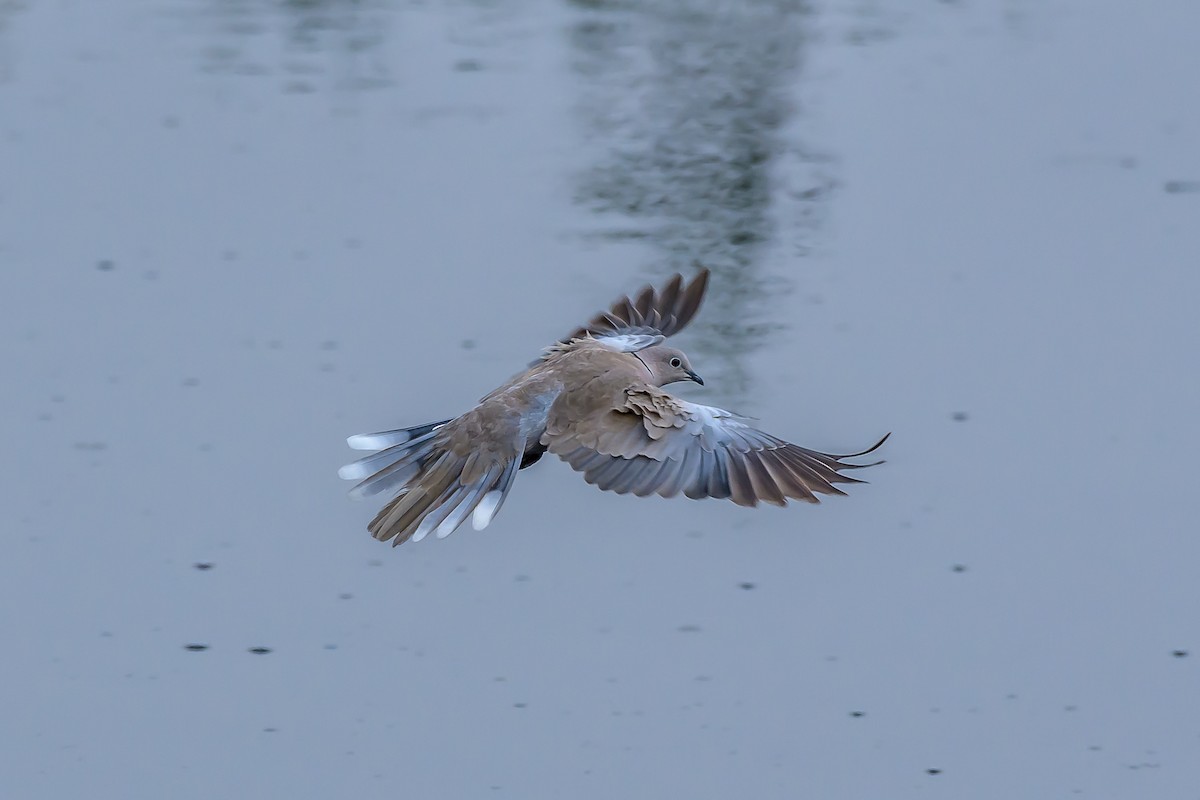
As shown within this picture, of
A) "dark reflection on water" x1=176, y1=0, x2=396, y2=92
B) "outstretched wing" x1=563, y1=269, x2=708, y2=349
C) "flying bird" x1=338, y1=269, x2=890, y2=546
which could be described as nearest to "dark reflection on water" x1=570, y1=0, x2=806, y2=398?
"outstretched wing" x1=563, y1=269, x2=708, y2=349

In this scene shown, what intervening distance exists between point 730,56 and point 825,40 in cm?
67

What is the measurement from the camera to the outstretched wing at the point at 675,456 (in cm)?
669

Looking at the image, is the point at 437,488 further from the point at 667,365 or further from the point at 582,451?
the point at 667,365

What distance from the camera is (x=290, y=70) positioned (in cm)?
1227

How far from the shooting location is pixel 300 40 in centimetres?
1276

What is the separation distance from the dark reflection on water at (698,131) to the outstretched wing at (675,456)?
181 centimetres

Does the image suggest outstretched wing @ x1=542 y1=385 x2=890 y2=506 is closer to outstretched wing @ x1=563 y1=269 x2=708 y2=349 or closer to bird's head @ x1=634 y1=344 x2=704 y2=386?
bird's head @ x1=634 y1=344 x2=704 y2=386

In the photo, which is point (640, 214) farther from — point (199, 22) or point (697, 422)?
point (199, 22)

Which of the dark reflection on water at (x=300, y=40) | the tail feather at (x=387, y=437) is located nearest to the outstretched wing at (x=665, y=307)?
the tail feather at (x=387, y=437)

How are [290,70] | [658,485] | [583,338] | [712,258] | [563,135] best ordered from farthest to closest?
[290,70] < [563,135] < [712,258] < [583,338] < [658,485]

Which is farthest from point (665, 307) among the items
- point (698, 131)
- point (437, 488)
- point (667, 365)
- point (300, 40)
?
point (300, 40)

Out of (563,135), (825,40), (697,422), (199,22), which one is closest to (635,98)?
(563,135)

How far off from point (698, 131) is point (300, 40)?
3.12m

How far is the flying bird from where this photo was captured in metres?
6.73
